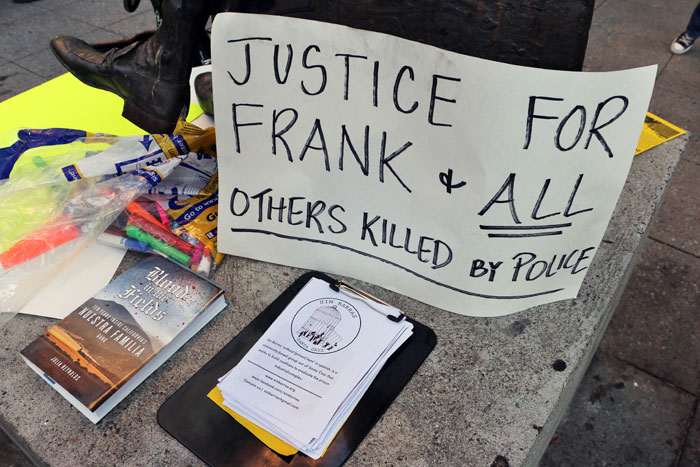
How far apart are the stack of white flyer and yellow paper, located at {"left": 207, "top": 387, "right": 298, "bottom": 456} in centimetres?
1

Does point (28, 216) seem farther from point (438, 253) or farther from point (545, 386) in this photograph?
point (545, 386)

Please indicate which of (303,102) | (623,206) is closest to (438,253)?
(303,102)

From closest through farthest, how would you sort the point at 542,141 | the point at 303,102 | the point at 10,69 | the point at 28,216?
the point at 542,141
the point at 303,102
the point at 28,216
the point at 10,69

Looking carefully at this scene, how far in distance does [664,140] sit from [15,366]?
1.77 m

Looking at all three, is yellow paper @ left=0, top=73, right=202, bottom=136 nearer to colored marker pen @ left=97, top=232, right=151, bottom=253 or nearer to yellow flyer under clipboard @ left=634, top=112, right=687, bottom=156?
colored marker pen @ left=97, top=232, right=151, bottom=253

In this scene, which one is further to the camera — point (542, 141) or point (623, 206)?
point (623, 206)

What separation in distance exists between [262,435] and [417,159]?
0.55 meters

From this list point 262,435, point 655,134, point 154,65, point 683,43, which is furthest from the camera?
point 683,43

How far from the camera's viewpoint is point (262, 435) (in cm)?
83

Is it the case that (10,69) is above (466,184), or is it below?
below

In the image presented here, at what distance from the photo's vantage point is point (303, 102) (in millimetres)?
944

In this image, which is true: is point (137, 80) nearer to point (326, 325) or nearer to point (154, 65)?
point (154, 65)

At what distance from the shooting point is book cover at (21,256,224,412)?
2.85ft

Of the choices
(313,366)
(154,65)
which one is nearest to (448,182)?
(313,366)
